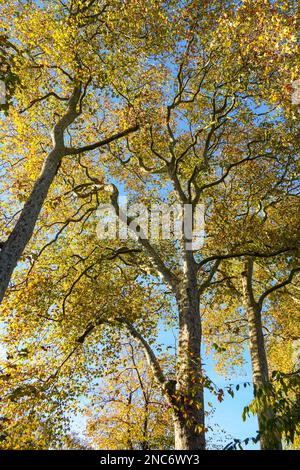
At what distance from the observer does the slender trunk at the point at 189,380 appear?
9.30m

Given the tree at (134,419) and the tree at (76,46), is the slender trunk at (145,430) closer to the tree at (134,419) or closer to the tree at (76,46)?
the tree at (134,419)

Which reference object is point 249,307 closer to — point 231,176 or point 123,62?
point 231,176

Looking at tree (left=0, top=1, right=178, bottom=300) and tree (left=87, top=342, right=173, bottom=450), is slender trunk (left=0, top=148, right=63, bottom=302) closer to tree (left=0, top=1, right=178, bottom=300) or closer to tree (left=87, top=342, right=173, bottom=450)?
tree (left=0, top=1, right=178, bottom=300)

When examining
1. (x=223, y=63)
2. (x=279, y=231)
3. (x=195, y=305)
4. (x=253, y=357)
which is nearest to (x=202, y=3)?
(x=223, y=63)

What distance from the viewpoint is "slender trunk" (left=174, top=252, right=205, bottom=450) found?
9.30 m

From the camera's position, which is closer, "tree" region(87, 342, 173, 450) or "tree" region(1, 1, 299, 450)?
"tree" region(1, 1, 299, 450)

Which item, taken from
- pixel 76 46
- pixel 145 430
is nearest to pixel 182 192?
pixel 76 46

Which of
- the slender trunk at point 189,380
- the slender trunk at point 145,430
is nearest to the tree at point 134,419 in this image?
the slender trunk at point 145,430

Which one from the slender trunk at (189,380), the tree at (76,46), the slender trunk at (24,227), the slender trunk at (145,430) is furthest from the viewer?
the slender trunk at (145,430)

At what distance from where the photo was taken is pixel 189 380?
10.1 meters

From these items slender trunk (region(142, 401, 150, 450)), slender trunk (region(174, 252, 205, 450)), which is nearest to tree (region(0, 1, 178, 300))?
slender trunk (region(174, 252, 205, 450))

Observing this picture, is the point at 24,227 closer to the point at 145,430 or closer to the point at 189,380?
the point at 189,380

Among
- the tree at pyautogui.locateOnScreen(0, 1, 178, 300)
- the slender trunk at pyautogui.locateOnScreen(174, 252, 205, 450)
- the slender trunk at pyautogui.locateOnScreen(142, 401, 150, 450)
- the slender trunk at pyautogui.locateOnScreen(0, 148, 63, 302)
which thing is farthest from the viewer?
the slender trunk at pyautogui.locateOnScreen(142, 401, 150, 450)

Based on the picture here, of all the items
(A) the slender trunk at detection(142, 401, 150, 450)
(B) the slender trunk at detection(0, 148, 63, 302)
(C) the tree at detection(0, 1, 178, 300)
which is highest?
(C) the tree at detection(0, 1, 178, 300)
